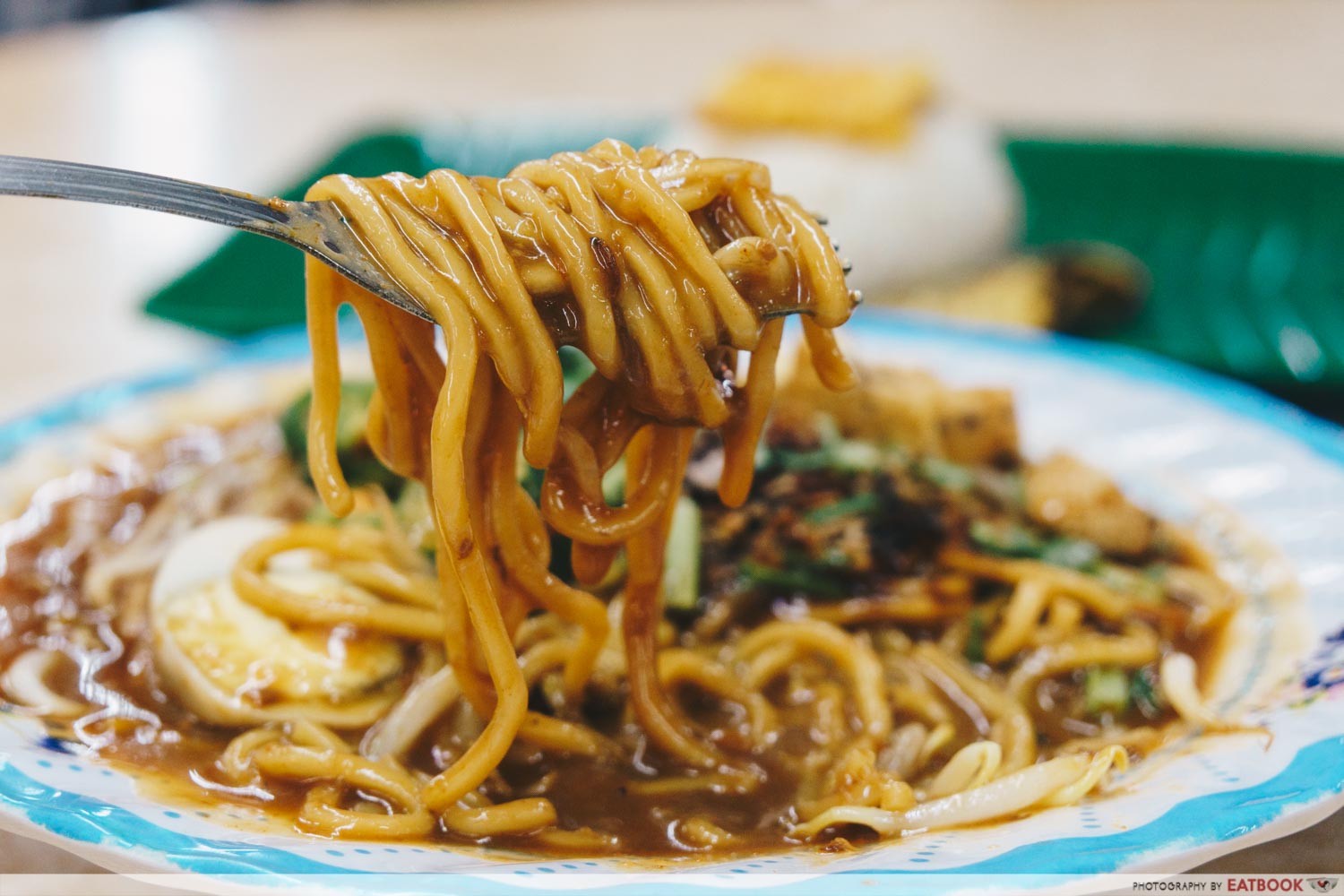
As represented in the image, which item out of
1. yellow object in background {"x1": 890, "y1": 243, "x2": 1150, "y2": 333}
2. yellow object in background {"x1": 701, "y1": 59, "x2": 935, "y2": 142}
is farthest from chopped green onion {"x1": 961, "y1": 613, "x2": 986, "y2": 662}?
yellow object in background {"x1": 701, "y1": 59, "x2": 935, "y2": 142}

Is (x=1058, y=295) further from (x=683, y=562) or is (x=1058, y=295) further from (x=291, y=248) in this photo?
(x=291, y=248)

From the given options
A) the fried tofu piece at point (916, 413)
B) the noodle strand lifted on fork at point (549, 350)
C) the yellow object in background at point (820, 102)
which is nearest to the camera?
the noodle strand lifted on fork at point (549, 350)

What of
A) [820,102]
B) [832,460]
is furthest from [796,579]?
[820,102]

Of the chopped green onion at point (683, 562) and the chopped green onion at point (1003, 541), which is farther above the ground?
the chopped green onion at point (1003, 541)

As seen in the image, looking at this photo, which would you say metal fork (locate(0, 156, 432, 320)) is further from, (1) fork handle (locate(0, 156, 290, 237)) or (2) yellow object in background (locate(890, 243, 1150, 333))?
(2) yellow object in background (locate(890, 243, 1150, 333))

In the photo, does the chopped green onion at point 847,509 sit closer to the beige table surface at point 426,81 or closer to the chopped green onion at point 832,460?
the chopped green onion at point 832,460

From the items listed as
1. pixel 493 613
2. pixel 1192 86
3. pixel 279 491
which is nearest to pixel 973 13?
pixel 1192 86

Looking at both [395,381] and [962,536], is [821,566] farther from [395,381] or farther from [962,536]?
[395,381]

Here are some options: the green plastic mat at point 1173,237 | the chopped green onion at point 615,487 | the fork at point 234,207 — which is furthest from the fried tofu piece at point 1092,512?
the green plastic mat at point 1173,237
